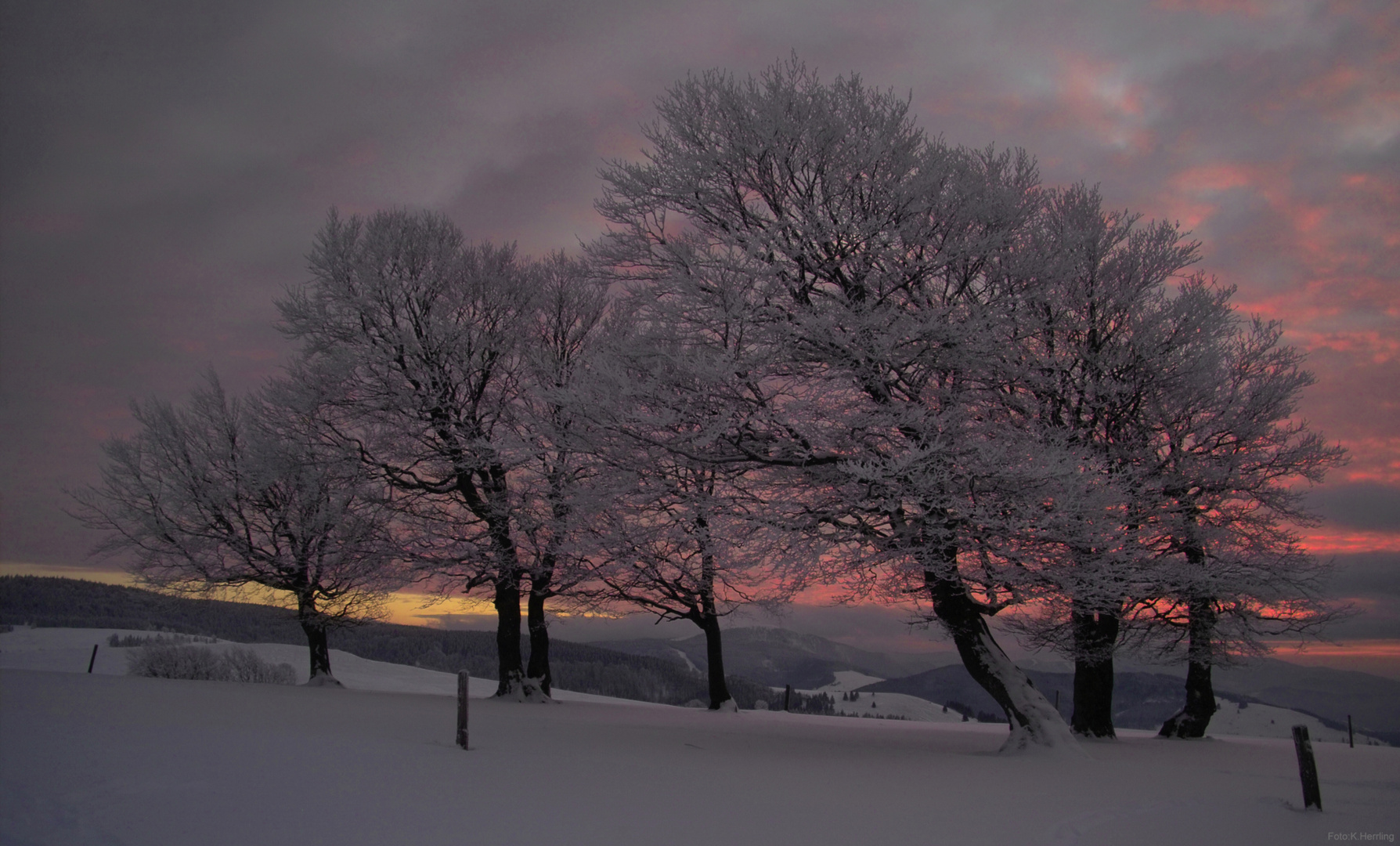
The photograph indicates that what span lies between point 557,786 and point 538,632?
500 inches

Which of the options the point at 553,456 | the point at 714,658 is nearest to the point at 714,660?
the point at 714,658

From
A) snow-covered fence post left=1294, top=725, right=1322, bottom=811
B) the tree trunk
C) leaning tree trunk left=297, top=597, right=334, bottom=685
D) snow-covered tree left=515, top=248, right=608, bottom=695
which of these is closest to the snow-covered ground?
snow-covered fence post left=1294, top=725, right=1322, bottom=811

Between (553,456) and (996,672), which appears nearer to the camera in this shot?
(996,672)

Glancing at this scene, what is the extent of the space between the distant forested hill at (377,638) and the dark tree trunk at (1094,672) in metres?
27.6

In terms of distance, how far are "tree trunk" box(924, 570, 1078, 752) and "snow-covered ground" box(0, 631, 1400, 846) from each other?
2.06 feet

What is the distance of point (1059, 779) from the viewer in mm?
8852

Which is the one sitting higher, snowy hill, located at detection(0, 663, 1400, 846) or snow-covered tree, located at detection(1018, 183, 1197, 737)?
snow-covered tree, located at detection(1018, 183, 1197, 737)

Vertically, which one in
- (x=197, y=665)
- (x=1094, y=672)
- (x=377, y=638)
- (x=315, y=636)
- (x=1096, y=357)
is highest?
(x=1096, y=357)

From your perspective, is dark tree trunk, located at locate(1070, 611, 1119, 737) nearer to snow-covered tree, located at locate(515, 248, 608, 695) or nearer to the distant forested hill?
snow-covered tree, located at locate(515, 248, 608, 695)

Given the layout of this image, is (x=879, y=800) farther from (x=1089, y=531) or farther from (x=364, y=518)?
(x=364, y=518)

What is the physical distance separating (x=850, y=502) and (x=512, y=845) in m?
6.60

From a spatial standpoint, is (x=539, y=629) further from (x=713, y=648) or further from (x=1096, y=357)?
(x=1096, y=357)

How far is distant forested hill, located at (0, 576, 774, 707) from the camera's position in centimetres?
4397

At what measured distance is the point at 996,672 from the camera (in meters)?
11.8
